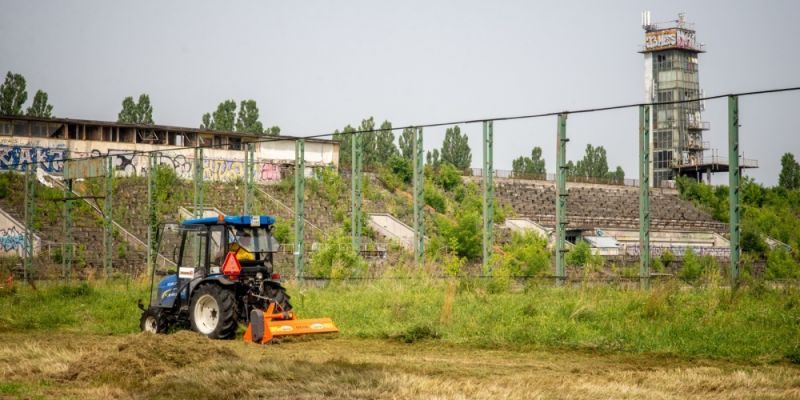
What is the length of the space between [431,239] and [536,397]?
1434 inches

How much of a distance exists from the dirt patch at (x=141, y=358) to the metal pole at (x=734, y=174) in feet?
32.8

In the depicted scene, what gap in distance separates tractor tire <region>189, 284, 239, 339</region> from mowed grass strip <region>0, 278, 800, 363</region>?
2304 millimetres

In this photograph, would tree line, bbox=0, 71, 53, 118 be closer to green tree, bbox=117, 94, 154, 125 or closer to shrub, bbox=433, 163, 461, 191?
green tree, bbox=117, 94, 154, 125

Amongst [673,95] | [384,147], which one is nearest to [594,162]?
[673,95]

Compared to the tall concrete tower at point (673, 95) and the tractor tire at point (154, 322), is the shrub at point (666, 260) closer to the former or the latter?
the tractor tire at point (154, 322)

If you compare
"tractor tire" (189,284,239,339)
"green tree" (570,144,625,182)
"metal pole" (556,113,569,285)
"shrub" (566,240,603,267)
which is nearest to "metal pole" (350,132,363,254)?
"metal pole" (556,113,569,285)

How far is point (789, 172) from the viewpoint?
94.7 m

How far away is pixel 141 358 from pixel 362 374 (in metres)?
3.25

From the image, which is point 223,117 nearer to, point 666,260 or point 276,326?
point 666,260

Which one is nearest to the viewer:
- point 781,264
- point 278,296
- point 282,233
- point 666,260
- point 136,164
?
point 278,296

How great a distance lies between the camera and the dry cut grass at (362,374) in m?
10.5

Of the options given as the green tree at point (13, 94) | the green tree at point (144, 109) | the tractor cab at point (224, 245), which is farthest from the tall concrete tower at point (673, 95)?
the tractor cab at point (224, 245)

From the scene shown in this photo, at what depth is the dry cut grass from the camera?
10547mm

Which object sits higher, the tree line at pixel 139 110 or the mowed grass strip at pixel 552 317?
the tree line at pixel 139 110
